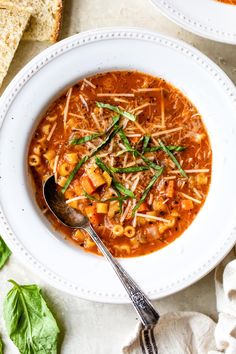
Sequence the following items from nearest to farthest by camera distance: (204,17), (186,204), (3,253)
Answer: (204,17) < (186,204) < (3,253)

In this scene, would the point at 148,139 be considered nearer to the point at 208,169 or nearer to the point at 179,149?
the point at 179,149

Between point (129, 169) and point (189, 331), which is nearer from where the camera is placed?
point (129, 169)

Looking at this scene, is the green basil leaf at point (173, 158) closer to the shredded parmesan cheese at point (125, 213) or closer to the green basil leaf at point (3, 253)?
the shredded parmesan cheese at point (125, 213)

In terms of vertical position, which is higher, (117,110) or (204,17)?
(204,17)

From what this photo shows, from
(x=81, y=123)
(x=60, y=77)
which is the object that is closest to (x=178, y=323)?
(x=81, y=123)

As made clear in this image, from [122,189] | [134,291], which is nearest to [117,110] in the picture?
[122,189]

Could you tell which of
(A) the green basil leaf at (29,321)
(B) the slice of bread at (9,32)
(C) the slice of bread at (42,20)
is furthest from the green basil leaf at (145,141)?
(A) the green basil leaf at (29,321)

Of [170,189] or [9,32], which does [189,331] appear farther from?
[9,32]

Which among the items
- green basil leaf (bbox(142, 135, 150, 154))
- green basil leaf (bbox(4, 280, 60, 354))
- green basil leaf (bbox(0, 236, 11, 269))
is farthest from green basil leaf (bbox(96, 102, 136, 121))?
green basil leaf (bbox(4, 280, 60, 354))
